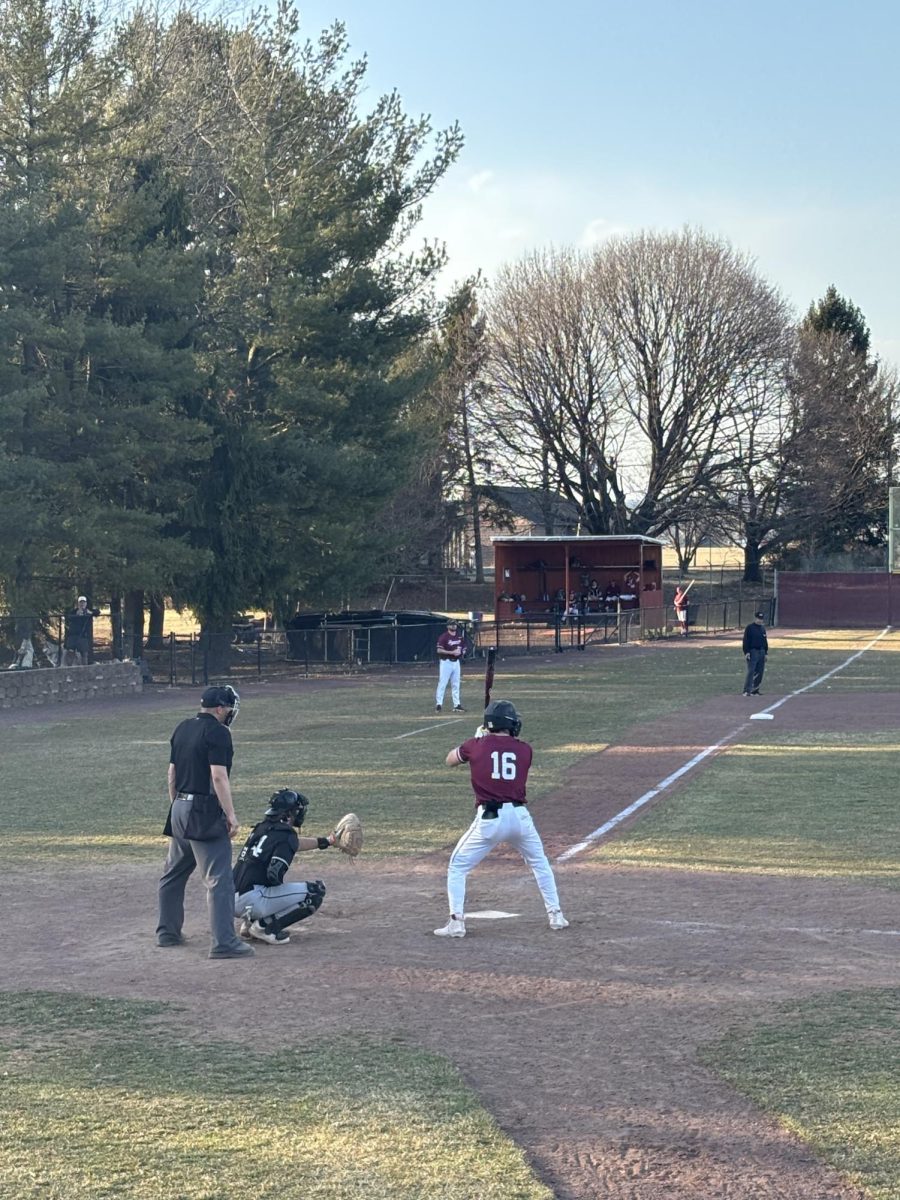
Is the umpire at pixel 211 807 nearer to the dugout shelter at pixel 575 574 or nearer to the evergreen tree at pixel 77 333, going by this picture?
the evergreen tree at pixel 77 333

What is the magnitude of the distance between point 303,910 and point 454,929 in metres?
1.14

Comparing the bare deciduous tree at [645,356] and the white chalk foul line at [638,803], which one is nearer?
the white chalk foul line at [638,803]

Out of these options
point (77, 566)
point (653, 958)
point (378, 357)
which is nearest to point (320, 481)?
point (378, 357)

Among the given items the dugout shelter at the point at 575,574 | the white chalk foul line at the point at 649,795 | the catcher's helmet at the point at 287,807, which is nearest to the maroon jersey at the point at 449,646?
the white chalk foul line at the point at 649,795

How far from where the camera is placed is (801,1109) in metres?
6.92

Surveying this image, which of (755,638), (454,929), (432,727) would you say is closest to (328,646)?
(755,638)

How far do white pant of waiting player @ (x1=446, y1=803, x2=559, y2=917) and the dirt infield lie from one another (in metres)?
0.36

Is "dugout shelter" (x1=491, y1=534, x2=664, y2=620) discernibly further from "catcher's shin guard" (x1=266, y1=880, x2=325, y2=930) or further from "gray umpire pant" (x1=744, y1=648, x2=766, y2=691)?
"catcher's shin guard" (x1=266, y1=880, x2=325, y2=930)

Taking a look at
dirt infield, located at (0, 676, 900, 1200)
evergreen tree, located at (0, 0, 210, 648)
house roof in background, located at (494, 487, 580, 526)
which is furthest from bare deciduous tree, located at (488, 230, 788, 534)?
dirt infield, located at (0, 676, 900, 1200)

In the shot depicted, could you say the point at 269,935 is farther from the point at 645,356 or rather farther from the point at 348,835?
the point at 645,356

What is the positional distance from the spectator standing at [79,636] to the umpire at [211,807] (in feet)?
84.3

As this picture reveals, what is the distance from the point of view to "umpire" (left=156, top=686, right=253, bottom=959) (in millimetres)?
9961

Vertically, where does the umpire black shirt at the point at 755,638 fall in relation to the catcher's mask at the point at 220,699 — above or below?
below

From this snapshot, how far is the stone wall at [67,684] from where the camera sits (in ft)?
105
